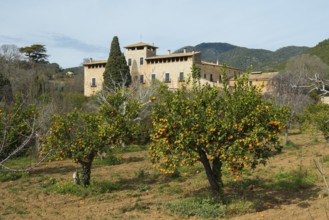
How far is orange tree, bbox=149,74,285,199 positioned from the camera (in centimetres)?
1028

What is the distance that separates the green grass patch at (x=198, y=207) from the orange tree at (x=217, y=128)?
1181 millimetres

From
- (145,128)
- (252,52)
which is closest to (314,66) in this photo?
(145,128)

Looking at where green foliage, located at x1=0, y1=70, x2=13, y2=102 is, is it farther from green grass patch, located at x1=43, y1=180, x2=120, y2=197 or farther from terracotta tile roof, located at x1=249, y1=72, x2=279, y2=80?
terracotta tile roof, located at x1=249, y1=72, x2=279, y2=80

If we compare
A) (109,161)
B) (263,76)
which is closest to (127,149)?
(109,161)

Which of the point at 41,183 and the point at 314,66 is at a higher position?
the point at 314,66

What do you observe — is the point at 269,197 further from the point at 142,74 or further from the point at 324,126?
the point at 142,74

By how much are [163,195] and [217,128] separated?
4.08m

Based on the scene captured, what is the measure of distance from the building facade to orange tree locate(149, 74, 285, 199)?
1742 inches

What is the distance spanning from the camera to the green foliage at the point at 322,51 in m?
80.5

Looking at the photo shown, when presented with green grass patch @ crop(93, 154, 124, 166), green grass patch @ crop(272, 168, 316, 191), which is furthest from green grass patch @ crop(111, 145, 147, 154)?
green grass patch @ crop(272, 168, 316, 191)

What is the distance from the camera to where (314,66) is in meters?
64.7

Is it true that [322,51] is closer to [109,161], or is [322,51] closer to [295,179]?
[109,161]

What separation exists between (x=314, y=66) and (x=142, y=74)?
3105 centimetres

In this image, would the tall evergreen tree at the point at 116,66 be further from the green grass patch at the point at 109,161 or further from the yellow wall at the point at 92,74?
the green grass patch at the point at 109,161
